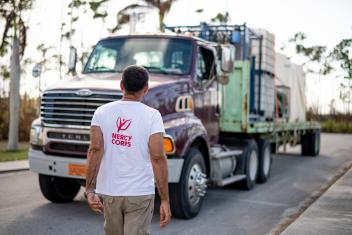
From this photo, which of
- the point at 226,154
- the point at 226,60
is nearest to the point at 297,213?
the point at 226,154

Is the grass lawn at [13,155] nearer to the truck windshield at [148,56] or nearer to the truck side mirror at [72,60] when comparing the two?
the truck side mirror at [72,60]

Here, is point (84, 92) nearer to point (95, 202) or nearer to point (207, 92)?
point (207, 92)

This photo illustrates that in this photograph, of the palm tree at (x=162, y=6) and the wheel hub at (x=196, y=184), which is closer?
the wheel hub at (x=196, y=184)

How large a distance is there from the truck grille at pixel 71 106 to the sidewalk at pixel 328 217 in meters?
2.96

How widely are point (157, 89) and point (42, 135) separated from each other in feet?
5.94

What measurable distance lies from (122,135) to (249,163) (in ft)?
23.3

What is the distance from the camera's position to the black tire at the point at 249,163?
10.4 metres

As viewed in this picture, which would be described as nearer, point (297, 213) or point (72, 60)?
point (297, 213)

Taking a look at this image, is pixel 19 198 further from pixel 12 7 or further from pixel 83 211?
pixel 12 7

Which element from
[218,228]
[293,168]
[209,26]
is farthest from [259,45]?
[218,228]

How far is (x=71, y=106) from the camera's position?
761cm

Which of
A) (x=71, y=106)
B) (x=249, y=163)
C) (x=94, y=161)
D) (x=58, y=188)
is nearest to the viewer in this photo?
(x=94, y=161)

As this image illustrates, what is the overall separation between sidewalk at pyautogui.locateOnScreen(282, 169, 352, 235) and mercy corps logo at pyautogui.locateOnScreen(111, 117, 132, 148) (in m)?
3.35

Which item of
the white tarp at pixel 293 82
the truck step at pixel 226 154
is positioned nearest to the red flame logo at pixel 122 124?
the truck step at pixel 226 154
